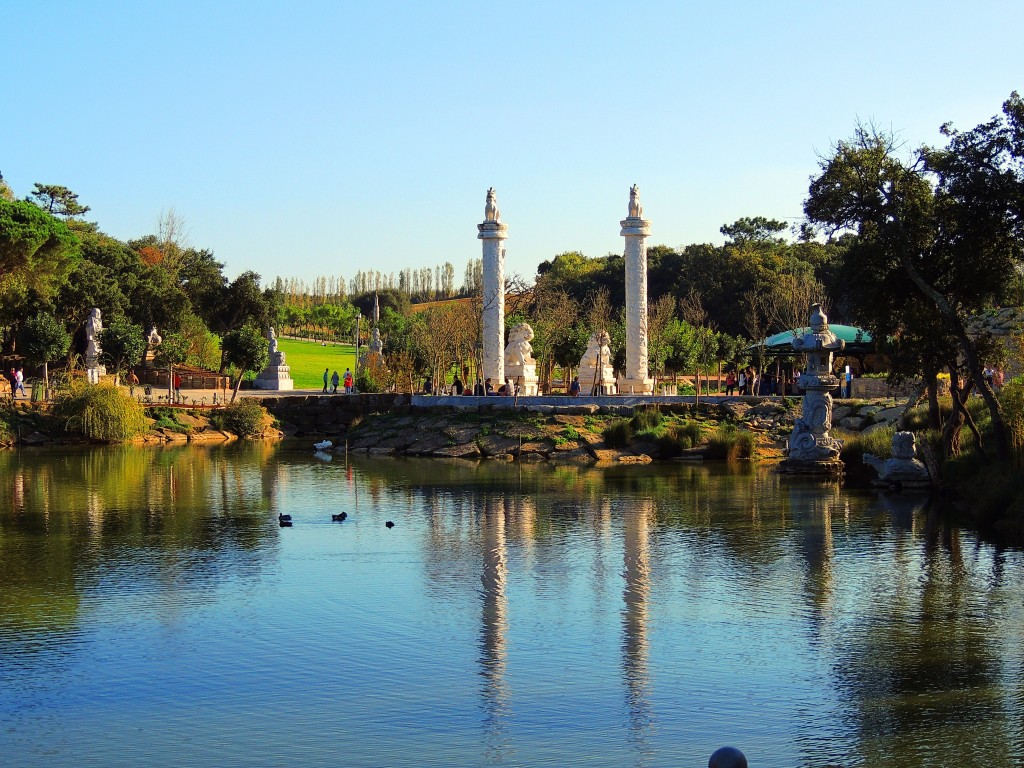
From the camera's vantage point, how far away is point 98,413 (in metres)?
44.5

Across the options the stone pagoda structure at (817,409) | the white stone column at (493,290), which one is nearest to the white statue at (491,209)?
the white stone column at (493,290)

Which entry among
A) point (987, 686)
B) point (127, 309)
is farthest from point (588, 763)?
point (127, 309)

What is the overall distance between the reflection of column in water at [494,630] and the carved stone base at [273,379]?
1643 inches

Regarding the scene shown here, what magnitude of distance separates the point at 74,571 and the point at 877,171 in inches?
643

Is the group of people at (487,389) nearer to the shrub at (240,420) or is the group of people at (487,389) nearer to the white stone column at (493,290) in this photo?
the white stone column at (493,290)

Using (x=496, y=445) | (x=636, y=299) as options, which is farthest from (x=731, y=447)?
(x=636, y=299)

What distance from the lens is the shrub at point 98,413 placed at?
146 feet

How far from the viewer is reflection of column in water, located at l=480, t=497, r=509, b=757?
36.1 ft

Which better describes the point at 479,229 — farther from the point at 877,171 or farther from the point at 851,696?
the point at 851,696

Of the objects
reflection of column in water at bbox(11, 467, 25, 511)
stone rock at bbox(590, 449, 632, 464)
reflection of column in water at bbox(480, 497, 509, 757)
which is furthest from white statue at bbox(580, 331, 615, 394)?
reflection of column in water at bbox(480, 497, 509, 757)

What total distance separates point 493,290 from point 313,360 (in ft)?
134

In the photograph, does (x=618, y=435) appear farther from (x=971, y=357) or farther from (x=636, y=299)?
(x=971, y=357)

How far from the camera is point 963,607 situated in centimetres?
1511

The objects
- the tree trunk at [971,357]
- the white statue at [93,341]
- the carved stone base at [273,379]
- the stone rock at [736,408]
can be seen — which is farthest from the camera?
the carved stone base at [273,379]
